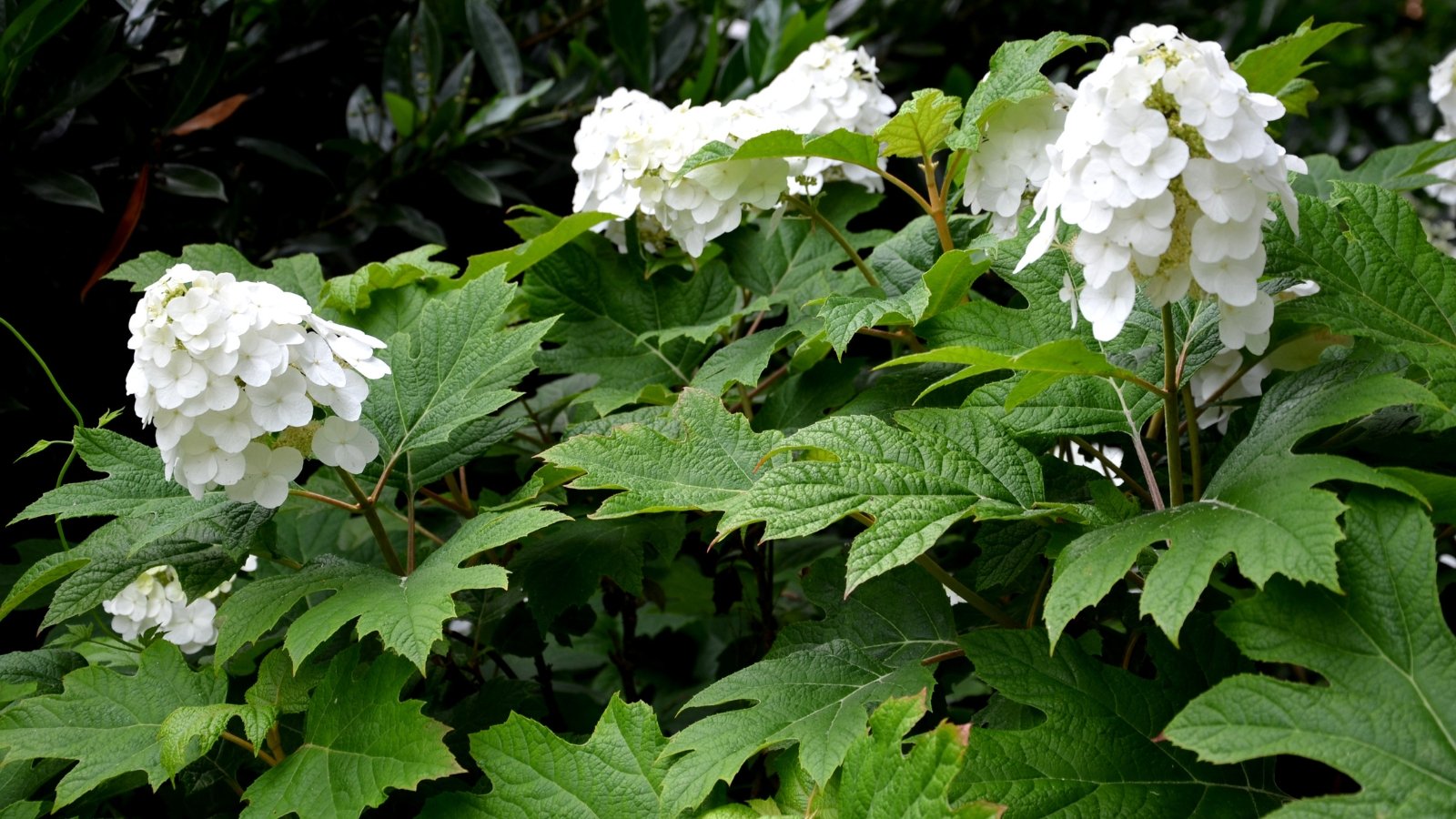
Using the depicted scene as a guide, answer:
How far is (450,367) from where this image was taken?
61.2 inches

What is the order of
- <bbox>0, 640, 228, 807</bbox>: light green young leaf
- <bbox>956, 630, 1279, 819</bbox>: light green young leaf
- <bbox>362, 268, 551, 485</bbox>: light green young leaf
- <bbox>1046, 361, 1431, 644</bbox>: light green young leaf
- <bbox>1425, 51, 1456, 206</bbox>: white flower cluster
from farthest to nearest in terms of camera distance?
<bbox>1425, 51, 1456, 206</bbox>: white flower cluster → <bbox>362, 268, 551, 485</bbox>: light green young leaf → <bbox>0, 640, 228, 807</bbox>: light green young leaf → <bbox>956, 630, 1279, 819</bbox>: light green young leaf → <bbox>1046, 361, 1431, 644</bbox>: light green young leaf

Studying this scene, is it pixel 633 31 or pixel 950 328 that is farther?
pixel 633 31

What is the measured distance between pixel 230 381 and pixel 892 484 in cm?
74

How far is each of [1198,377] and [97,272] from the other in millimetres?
1834

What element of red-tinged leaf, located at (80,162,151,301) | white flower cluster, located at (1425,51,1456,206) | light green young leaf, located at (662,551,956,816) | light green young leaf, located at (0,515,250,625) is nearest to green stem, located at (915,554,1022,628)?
light green young leaf, located at (662,551,956,816)

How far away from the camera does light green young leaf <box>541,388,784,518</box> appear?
1.25m

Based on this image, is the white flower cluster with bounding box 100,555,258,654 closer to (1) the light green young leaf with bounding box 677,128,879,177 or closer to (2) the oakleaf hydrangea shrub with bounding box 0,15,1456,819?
(2) the oakleaf hydrangea shrub with bounding box 0,15,1456,819

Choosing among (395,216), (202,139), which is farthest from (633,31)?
(202,139)

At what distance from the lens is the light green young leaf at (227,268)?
5.85ft

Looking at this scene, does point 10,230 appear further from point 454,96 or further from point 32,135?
point 454,96

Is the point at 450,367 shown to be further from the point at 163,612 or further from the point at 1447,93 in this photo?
the point at 1447,93

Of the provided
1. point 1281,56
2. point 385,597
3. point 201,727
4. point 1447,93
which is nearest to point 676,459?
point 385,597

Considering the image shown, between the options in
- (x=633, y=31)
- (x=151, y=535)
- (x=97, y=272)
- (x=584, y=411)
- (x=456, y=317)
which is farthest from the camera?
(x=633, y=31)

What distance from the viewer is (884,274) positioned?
5.26 ft
